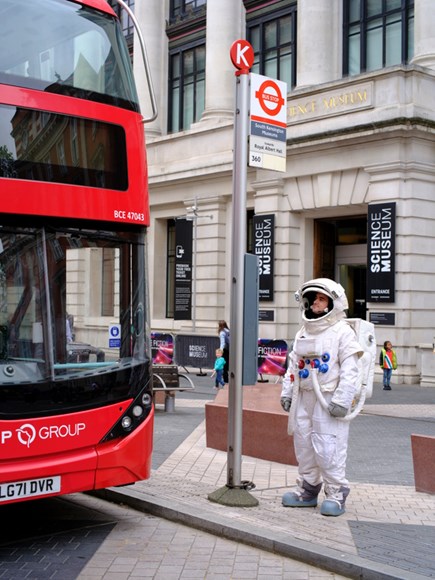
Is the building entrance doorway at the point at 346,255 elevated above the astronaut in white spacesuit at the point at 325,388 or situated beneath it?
elevated above

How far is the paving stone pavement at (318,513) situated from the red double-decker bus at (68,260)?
901mm

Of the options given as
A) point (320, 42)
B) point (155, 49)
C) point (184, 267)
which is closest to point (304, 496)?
point (320, 42)

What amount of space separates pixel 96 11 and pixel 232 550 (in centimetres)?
496

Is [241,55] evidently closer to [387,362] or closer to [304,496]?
[304,496]

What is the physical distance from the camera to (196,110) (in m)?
31.0

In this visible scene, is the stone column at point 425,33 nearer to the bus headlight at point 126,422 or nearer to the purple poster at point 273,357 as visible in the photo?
the purple poster at point 273,357

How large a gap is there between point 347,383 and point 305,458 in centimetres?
82

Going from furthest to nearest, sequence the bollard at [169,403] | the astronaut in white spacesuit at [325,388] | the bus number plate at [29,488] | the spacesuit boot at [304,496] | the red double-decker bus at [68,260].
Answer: the bollard at [169,403] → the spacesuit boot at [304,496] → the astronaut in white spacesuit at [325,388] → the red double-decker bus at [68,260] → the bus number plate at [29,488]

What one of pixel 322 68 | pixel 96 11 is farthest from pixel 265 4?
pixel 96 11

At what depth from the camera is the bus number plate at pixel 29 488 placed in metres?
5.93

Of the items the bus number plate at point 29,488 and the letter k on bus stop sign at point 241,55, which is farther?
the letter k on bus stop sign at point 241,55

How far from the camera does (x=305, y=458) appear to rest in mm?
7109

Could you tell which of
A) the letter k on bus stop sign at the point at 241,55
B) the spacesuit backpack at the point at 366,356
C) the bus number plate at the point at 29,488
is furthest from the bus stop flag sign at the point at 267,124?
the bus number plate at the point at 29,488

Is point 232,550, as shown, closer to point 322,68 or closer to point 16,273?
point 16,273
